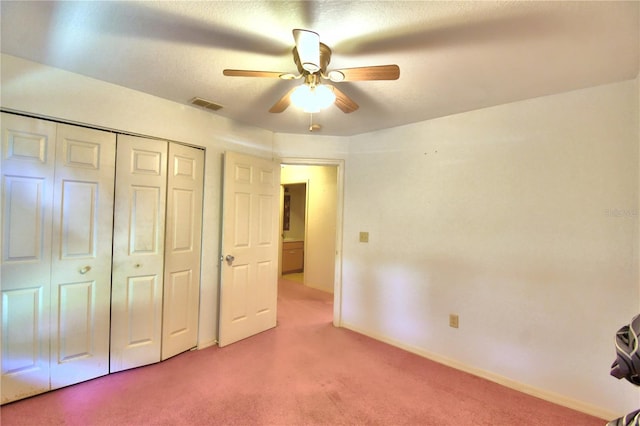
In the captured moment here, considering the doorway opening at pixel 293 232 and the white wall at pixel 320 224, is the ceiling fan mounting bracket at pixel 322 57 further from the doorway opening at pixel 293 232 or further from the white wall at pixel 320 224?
the doorway opening at pixel 293 232

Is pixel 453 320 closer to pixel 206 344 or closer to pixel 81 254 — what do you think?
pixel 206 344

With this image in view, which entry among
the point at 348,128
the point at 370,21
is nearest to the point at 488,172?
the point at 348,128

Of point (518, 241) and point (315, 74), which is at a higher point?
point (315, 74)

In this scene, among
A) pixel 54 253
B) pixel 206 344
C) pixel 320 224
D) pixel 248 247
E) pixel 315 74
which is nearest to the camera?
pixel 315 74

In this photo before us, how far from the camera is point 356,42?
1551 mm

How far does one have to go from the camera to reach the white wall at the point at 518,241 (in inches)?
73.7

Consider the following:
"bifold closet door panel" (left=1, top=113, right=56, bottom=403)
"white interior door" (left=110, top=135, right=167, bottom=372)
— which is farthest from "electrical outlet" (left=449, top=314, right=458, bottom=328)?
"bifold closet door panel" (left=1, top=113, right=56, bottom=403)

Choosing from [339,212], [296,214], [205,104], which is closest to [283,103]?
[205,104]

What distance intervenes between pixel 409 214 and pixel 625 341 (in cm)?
199

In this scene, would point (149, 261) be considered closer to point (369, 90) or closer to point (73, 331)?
point (73, 331)

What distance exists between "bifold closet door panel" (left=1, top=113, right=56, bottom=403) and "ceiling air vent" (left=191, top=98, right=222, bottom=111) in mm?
990

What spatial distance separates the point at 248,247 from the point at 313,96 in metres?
1.87

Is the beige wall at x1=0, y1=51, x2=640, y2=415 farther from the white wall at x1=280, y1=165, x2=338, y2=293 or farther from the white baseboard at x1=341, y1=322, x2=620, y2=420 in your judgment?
the white wall at x1=280, y1=165, x2=338, y2=293

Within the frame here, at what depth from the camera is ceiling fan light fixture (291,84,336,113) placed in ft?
5.15
